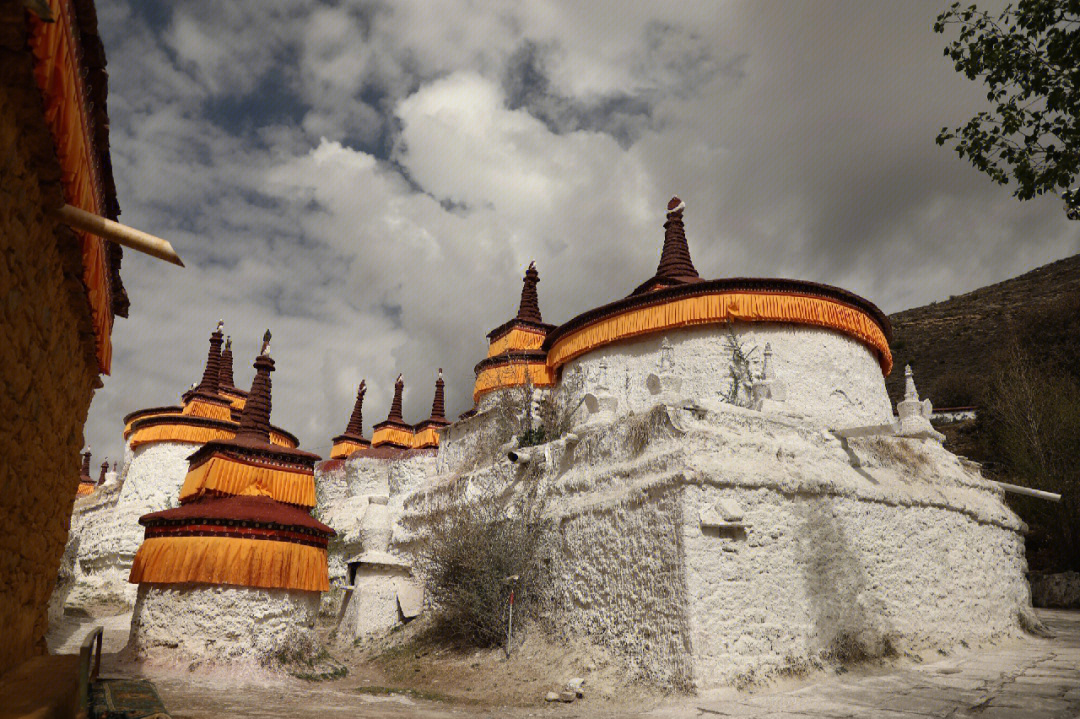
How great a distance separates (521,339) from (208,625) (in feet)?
49.3

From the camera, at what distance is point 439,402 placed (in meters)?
31.5

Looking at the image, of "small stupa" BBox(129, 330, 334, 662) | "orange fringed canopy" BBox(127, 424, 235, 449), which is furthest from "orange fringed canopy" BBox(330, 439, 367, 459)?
"small stupa" BBox(129, 330, 334, 662)

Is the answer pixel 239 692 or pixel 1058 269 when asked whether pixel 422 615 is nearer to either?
pixel 239 692

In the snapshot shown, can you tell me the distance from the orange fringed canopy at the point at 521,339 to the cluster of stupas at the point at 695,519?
299 inches

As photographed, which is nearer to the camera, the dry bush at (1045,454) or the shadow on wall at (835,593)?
the shadow on wall at (835,593)

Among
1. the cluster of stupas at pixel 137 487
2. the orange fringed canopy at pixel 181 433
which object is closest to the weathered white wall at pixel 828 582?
the cluster of stupas at pixel 137 487

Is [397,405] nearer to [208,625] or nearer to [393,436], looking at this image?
[393,436]

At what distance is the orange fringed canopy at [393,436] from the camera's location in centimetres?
3069

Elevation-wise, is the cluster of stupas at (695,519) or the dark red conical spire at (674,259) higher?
the dark red conical spire at (674,259)

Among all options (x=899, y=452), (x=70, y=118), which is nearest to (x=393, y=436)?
(x=899, y=452)

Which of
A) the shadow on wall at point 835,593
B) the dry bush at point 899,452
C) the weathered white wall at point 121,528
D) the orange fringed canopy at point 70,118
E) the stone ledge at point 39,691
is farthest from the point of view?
the weathered white wall at point 121,528

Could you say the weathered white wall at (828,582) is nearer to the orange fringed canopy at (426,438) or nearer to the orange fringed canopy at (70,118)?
the orange fringed canopy at (70,118)

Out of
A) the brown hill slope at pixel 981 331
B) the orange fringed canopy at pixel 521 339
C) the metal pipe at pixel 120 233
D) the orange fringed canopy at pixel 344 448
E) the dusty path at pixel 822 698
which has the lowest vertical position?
the dusty path at pixel 822 698

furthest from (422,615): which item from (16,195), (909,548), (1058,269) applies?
(1058,269)
